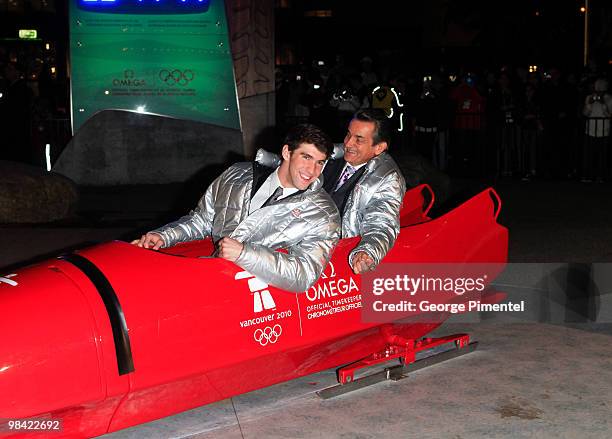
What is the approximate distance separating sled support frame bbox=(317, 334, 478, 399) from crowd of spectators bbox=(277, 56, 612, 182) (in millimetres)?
8543

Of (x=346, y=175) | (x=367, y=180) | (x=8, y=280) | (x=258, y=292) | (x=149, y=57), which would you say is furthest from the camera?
(x=149, y=57)

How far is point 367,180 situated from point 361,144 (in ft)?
0.78

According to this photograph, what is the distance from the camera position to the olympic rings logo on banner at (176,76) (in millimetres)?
12641

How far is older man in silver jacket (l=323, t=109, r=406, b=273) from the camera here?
5.16 meters

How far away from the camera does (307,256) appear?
4449 millimetres

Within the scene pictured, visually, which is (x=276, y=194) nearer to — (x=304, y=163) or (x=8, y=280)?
(x=304, y=163)

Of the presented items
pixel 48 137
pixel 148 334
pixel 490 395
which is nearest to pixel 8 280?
pixel 148 334

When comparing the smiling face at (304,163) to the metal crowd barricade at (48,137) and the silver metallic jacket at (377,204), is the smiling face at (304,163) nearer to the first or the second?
the silver metallic jacket at (377,204)

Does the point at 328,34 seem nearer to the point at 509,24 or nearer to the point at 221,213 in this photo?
the point at 509,24

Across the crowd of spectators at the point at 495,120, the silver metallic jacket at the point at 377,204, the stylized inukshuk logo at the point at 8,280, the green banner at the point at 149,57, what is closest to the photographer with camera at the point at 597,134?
the crowd of spectators at the point at 495,120

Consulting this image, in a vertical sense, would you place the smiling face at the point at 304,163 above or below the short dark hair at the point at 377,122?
below

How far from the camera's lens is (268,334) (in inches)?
170

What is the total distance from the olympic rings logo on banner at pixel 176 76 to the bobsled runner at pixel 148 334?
8306 mm

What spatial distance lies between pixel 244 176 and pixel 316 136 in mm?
548
